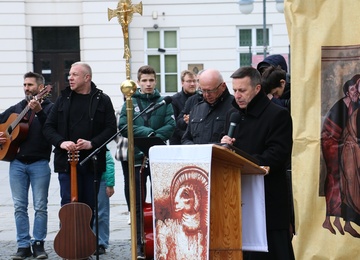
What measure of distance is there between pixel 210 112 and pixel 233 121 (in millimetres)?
1336

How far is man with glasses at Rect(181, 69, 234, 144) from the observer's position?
7.36 m

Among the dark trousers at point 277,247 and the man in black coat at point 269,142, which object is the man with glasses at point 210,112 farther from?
the dark trousers at point 277,247

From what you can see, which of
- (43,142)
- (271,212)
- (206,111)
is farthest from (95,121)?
(271,212)

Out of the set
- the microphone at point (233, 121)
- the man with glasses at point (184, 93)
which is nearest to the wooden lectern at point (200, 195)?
the microphone at point (233, 121)

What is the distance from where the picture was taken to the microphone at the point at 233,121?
20.0 ft

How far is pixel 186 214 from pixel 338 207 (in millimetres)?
960

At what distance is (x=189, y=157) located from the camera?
5496 millimetres

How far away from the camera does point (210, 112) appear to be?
7.52 meters

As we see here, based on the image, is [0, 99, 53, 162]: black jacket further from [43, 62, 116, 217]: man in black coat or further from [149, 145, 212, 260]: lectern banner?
[149, 145, 212, 260]: lectern banner

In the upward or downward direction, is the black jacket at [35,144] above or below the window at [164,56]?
below

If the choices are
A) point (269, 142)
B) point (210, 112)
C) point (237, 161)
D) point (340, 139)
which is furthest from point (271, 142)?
point (210, 112)

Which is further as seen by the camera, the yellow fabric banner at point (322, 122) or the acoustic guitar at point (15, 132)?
the acoustic guitar at point (15, 132)

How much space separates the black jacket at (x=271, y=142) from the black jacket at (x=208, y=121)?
81 centimetres

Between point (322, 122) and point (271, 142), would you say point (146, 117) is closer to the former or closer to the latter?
point (271, 142)
